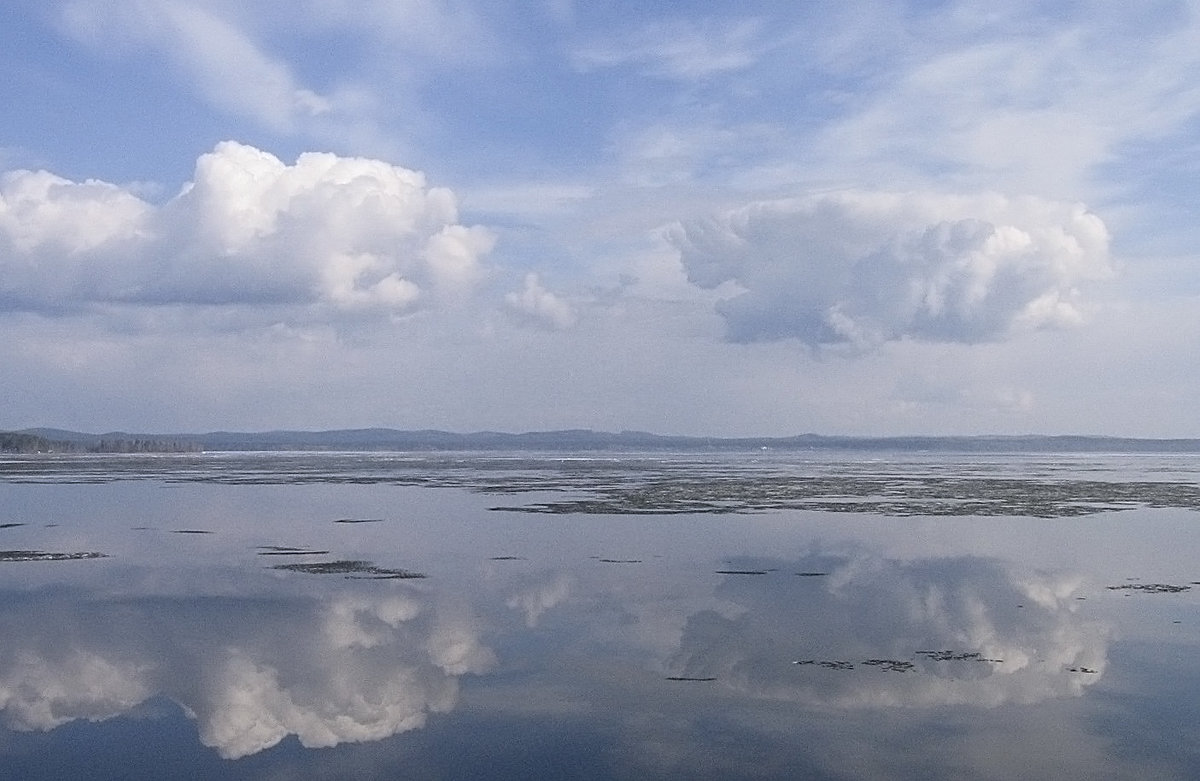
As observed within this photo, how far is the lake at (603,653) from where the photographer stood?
1043cm

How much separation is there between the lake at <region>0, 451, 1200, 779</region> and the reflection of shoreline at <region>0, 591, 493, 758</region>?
6 cm

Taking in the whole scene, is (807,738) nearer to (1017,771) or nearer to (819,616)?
(1017,771)

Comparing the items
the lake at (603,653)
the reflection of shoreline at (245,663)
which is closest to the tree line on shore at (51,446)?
the lake at (603,653)

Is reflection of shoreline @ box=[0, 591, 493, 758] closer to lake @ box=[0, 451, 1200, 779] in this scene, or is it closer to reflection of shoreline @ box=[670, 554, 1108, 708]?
lake @ box=[0, 451, 1200, 779]

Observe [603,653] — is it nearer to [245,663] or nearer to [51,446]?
[245,663]

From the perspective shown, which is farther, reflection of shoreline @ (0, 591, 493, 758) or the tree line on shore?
the tree line on shore

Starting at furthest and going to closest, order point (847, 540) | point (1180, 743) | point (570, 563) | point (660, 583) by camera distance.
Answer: point (847, 540) → point (570, 563) → point (660, 583) → point (1180, 743)

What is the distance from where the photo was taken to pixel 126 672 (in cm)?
1369

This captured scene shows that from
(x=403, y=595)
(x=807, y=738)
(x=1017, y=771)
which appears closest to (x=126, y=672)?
(x=403, y=595)

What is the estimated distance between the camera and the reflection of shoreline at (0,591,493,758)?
1175cm

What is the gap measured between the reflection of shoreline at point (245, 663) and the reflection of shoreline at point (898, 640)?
12.2ft

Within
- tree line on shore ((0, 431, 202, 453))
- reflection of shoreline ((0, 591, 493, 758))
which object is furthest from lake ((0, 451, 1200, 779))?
tree line on shore ((0, 431, 202, 453))

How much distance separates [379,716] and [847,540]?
61.4 feet

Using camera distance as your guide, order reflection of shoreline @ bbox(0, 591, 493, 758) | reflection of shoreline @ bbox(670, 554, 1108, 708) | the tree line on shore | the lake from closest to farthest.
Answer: the lake < reflection of shoreline @ bbox(0, 591, 493, 758) < reflection of shoreline @ bbox(670, 554, 1108, 708) < the tree line on shore
